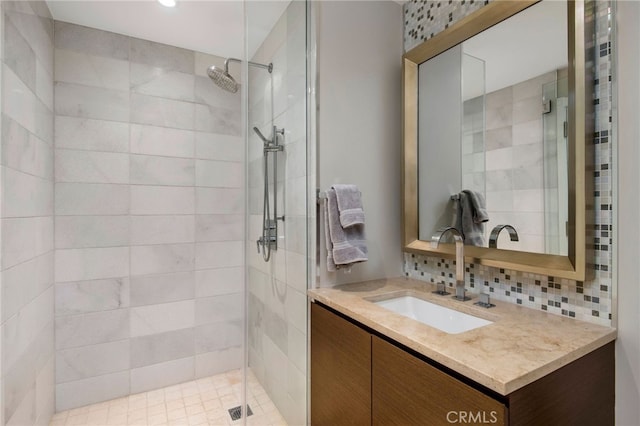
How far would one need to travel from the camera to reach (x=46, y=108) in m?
1.83

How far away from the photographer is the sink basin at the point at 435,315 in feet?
3.96

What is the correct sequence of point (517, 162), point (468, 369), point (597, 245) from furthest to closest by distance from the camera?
point (517, 162) < point (597, 245) < point (468, 369)

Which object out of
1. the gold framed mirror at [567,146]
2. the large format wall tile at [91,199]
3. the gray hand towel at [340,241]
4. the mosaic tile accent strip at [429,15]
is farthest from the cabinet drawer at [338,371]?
the large format wall tile at [91,199]

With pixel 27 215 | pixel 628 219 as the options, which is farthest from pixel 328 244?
pixel 27 215

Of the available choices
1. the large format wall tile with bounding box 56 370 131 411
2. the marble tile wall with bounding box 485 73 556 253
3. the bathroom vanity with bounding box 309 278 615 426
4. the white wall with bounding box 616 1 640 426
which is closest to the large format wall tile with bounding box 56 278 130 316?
the large format wall tile with bounding box 56 370 131 411

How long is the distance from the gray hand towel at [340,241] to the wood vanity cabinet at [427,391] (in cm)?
23

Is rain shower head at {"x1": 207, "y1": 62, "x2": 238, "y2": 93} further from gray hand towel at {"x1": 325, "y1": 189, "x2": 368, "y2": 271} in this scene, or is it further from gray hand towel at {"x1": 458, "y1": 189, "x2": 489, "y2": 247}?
gray hand towel at {"x1": 458, "y1": 189, "x2": 489, "y2": 247}

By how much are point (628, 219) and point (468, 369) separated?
71 centimetres

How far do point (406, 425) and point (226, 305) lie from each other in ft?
6.03

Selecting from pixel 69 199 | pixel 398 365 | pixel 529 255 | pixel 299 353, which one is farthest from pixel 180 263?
pixel 529 255

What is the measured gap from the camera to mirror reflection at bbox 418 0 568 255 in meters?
1.13

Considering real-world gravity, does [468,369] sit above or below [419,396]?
above

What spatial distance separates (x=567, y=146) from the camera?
108cm

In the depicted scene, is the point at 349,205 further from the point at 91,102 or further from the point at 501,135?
the point at 91,102
